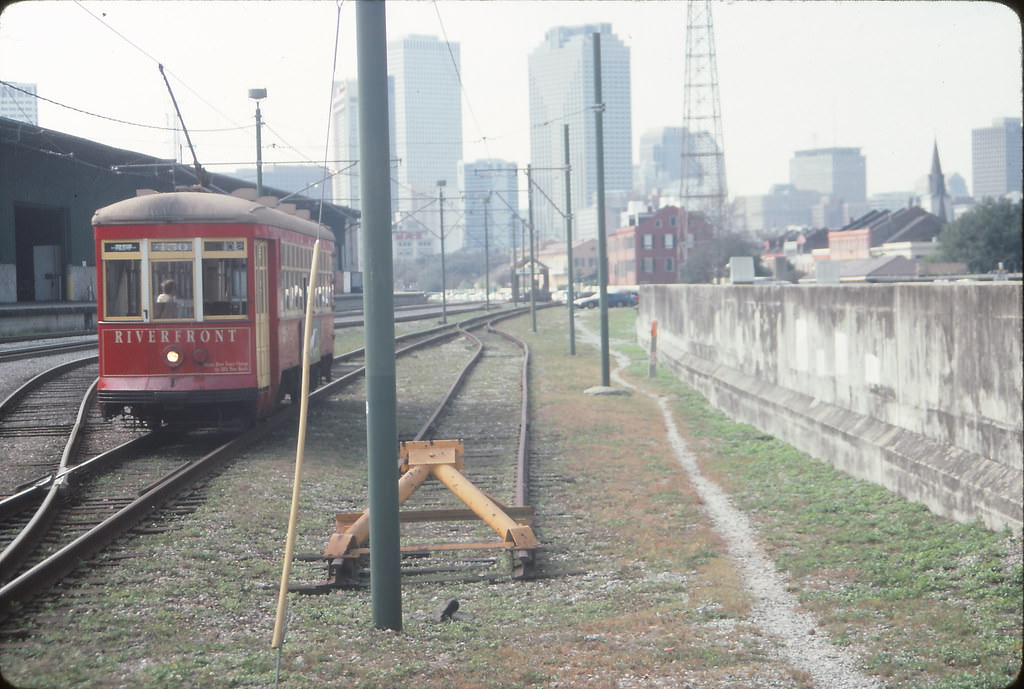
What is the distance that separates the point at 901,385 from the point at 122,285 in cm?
887

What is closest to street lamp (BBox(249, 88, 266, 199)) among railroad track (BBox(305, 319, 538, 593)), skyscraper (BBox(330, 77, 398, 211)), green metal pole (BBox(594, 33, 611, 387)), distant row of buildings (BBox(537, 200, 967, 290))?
skyscraper (BBox(330, 77, 398, 211))

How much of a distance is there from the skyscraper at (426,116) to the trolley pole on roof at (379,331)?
1067cm

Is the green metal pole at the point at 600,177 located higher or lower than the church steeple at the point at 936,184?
lower

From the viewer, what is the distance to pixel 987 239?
62719 millimetres

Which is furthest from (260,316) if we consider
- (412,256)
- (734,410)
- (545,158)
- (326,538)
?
(412,256)

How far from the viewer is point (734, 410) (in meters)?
17.9

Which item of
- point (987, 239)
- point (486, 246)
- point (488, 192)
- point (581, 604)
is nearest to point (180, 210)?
point (581, 604)

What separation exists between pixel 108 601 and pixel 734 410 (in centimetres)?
1234

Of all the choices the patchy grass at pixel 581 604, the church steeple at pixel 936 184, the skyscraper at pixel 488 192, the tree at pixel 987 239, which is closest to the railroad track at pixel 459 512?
the patchy grass at pixel 581 604

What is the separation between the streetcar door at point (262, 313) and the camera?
45.0ft

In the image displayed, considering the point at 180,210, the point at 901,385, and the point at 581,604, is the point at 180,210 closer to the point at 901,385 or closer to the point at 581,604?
the point at 581,604

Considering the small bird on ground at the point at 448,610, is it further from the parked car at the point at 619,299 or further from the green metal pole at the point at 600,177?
the parked car at the point at 619,299

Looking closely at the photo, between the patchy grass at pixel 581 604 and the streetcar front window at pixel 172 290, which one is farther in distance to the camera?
the streetcar front window at pixel 172 290

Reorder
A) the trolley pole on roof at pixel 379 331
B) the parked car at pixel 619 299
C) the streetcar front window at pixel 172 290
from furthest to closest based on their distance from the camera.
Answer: the parked car at pixel 619 299 → the streetcar front window at pixel 172 290 → the trolley pole on roof at pixel 379 331
